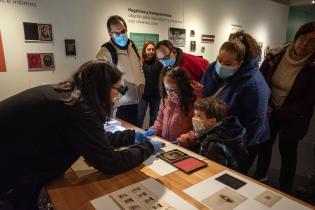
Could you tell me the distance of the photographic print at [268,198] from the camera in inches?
35.3

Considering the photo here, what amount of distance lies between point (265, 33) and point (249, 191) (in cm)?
574

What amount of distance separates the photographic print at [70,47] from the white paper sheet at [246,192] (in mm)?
2365

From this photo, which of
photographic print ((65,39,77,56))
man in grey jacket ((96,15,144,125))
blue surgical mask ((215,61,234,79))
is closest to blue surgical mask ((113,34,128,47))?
man in grey jacket ((96,15,144,125))

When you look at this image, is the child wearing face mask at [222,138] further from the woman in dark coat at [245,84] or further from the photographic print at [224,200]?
the photographic print at [224,200]

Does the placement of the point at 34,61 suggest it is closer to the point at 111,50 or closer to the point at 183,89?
the point at 111,50

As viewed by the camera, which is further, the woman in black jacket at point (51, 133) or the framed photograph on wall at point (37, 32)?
the framed photograph on wall at point (37, 32)

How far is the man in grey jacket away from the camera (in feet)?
7.76

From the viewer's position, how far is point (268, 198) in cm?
93

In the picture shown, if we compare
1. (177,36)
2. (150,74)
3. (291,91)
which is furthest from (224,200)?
(177,36)

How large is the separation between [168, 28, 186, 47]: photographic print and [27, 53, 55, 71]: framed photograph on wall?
6.16ft

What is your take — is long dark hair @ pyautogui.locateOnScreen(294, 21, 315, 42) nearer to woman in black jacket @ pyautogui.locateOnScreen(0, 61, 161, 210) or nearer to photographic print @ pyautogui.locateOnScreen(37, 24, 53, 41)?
woman in black jacket @ pyautogui.locateOnScreen(0, 61, 161, 210)

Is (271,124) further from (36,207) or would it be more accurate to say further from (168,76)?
(36,207)

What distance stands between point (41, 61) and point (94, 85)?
1.96m

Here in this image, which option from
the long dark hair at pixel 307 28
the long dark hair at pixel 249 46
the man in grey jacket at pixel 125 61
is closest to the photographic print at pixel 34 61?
the man in grey jacket at pixel 125 61
